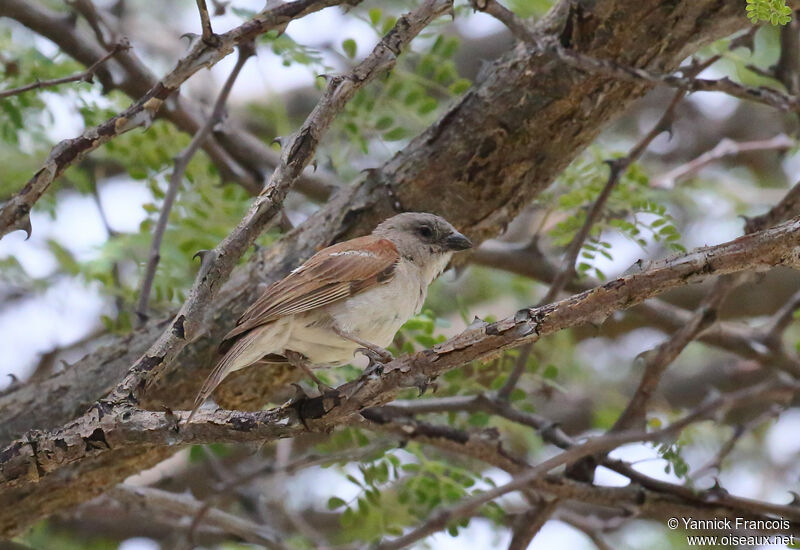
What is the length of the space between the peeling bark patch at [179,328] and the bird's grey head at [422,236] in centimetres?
155

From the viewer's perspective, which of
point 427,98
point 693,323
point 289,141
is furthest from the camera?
point 427,98

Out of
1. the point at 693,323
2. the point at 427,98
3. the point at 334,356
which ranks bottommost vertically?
the point at 334,356

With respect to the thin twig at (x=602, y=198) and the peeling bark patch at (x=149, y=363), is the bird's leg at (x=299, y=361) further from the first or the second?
the thin twig at (x=602, y=198)

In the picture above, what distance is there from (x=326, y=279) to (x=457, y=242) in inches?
30.7

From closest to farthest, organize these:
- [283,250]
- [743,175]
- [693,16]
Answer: [693,16] → [283,250] → [743,175]

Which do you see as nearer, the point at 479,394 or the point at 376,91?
the point at 479,394

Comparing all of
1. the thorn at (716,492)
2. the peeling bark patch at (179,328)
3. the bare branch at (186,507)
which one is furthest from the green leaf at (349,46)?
the thorn at (716,492)

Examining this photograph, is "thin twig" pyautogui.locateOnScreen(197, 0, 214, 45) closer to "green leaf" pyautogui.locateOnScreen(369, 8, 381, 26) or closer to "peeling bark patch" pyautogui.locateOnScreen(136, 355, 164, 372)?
"peeling bark patch" pyautogui.locateOnScreen(136, 355, 164, 372)

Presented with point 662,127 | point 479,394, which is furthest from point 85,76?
point 662,127

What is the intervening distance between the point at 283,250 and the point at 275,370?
0.60m

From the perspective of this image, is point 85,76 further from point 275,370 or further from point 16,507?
point 16,507

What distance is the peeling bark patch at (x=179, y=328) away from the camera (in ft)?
9.71

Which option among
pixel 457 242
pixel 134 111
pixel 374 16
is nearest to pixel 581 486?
pixel 457 242

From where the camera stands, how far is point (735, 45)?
4.64 m
